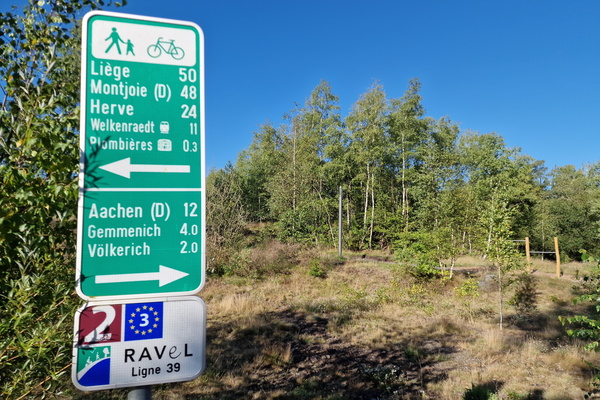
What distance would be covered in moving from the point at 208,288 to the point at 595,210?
28532 mm

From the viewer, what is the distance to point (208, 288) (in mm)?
12383

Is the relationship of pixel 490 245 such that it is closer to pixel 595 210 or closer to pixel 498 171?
pixel 595 210

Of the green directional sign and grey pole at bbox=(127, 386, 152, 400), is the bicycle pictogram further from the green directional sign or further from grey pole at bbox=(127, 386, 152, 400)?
grey pole at bbox=(127, 386, 152, 400)

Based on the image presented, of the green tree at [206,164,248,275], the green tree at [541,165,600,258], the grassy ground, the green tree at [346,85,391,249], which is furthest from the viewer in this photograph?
the green tree at [541,165,600,258]

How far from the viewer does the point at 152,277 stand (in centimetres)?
111

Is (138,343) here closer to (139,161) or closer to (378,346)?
(139,161)

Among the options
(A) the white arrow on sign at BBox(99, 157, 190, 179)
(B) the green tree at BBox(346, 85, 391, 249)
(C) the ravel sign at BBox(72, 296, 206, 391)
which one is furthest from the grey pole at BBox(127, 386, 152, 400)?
(B) the green tree at BBox(346, 85, 391, 249)

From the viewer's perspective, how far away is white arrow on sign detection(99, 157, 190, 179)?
3.60 feet

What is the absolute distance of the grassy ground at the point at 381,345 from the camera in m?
5.36

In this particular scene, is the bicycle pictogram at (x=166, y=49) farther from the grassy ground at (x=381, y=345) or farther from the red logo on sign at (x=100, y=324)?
the grassy ground at (x=381, y=345)

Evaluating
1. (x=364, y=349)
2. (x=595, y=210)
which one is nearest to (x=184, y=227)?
(x=364, y=349)

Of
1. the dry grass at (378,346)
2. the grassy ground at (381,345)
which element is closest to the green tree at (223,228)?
the grassy ground at (381,345)

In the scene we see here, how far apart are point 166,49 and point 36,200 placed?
730mm

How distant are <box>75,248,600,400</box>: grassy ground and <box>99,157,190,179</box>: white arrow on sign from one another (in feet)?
15.7
